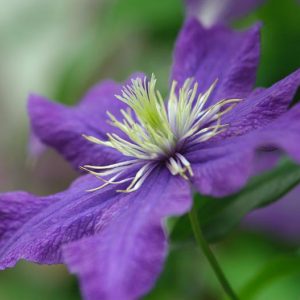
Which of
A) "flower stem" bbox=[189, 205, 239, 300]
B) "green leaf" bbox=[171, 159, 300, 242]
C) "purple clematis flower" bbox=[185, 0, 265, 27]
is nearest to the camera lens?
"flower stem" bbox=[189, 205, 239, 300]

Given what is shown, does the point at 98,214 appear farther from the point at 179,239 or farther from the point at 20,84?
the point at 20,84

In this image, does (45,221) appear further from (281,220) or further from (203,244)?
(281,220)

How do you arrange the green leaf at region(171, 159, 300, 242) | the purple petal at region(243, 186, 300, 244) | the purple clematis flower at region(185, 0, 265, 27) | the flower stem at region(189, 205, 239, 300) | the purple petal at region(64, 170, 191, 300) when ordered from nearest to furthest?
the purple petal at region(64, 170, 191, 300) → the flower stem at region(189, 205, 239, 300) → the green leaf at region(171, 159, 300, 242) → the purple clematis flower at region(185, 0, 265, 27) → the purple petal at region(243, 186, 300, 244)

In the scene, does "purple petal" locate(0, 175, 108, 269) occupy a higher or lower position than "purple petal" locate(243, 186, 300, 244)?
higher

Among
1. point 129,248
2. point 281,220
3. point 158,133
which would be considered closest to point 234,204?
point 158,133

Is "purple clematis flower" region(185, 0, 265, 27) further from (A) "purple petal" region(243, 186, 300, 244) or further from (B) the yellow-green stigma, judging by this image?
(A) "purple petal" region(243, 186, 300, 244)

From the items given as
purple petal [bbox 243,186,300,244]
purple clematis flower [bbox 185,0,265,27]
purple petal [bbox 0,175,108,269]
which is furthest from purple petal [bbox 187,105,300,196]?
purple petal [bbox 243,186,300,244]

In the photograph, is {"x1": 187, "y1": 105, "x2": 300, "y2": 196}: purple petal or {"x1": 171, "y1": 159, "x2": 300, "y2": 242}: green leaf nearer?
{"x1": 187, "y1": 105, "x2": 300, "y2": 196}: purple petal
